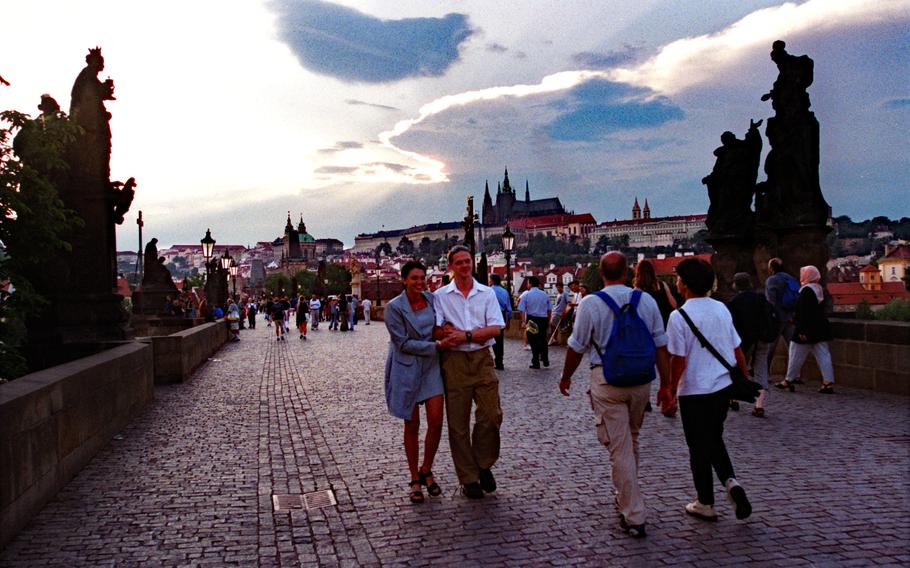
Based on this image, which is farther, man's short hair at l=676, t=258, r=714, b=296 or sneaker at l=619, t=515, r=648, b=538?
man's short hair at l=676, t=258, r=714, b=296

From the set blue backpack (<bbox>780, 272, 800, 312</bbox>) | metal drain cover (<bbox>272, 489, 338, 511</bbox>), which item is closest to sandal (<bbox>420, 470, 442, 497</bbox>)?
metal drain cover (<bbox>272, 489, 338, 511</bbox>)

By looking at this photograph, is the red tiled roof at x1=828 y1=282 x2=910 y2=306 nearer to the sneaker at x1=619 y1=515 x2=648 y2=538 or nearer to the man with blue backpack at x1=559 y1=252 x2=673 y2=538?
the man with blue backpack at x1=559 y1=252 x2=673 y2=538

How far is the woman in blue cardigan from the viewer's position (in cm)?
579

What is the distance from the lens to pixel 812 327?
34.0 feet

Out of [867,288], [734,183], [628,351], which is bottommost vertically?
[867,288]

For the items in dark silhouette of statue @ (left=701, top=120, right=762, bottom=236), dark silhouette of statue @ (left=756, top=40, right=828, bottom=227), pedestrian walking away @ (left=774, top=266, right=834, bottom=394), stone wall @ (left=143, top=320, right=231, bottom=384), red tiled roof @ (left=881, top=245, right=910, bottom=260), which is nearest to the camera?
pedestrian walking away @ (left=774, top=266, right=834, bottom=394)

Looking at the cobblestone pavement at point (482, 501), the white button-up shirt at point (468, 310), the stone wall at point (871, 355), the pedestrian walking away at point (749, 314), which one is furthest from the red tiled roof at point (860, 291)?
the white button-up shirt at point (468, 310)

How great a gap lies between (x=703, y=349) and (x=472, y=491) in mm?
1769

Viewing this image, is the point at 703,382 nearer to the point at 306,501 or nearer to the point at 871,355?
the point at 306,501

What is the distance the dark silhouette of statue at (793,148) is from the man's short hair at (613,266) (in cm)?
843

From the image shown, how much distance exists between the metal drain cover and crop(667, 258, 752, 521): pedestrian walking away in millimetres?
2329

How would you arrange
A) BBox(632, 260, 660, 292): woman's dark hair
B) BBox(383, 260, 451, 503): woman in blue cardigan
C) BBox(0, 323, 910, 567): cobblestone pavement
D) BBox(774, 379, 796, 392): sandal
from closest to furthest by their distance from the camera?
BBox(0, 323, 910, 567): cobblestone pavement, BBox(383, 260, 451, 503): woman in blue cardigan, BBox(632, 260, 660, 292): woman's dark hair, BBox(774, 379, 796, 392): sandal

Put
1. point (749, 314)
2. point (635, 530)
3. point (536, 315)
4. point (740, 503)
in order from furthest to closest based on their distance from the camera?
point (536, 315) → point (749, 314) → point (740, 503) → point (635, 530)

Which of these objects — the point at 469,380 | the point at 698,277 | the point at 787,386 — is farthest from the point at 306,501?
the point at 787,386
